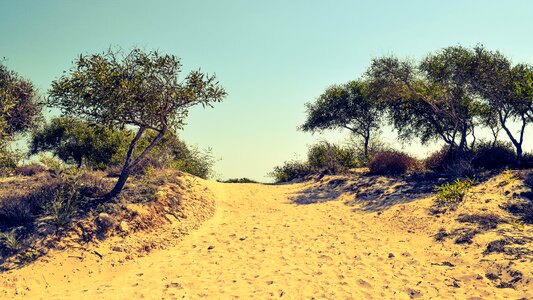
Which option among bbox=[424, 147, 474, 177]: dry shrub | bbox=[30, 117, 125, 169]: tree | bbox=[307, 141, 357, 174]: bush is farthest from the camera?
bbox=[30, 117, 125, 169]: tree

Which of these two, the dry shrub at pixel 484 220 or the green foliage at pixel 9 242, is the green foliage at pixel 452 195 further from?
the green foliage at pixel 9 242

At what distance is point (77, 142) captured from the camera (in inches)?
1172

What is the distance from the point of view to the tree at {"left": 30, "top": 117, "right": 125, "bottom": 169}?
1103 inches

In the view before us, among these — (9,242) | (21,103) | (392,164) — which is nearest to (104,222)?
(9,242)

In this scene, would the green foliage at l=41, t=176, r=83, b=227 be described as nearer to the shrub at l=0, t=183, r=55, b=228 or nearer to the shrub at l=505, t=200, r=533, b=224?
the shrub at l=0, t=183, r=55, b=228

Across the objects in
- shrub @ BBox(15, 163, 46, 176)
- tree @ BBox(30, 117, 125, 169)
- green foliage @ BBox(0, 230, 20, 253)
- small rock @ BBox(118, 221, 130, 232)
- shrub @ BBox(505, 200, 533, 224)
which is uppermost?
tree @ BBox(30, 117, 125, 169)

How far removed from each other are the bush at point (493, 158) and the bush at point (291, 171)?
11.5m

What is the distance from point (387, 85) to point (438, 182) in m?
9.34

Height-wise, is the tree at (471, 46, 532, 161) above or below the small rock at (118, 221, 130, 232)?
above

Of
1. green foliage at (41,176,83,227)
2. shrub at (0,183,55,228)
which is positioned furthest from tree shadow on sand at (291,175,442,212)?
shrub at (0,183,55,228)

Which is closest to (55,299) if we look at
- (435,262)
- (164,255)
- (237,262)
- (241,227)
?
(164,255)

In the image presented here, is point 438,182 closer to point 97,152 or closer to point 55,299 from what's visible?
point 55,299

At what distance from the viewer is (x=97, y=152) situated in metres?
28.2

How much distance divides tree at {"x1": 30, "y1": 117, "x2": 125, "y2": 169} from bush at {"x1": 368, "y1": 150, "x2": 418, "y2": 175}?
17.5 meters
